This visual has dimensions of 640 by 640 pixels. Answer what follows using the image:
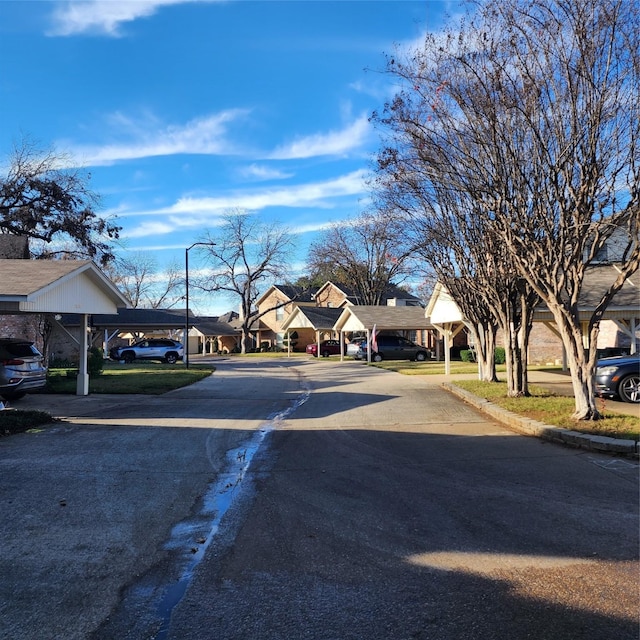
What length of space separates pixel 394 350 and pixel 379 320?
93.9 inches

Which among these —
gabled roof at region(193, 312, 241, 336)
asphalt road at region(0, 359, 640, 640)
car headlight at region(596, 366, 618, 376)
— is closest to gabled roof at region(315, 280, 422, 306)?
gabled roof at region(193, 312, 241, 336)

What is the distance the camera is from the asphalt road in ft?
11.6

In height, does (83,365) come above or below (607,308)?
below

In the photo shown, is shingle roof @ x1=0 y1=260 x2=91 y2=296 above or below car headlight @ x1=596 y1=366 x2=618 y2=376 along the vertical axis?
above

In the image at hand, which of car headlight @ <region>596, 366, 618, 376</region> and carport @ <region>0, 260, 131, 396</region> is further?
car headlight @ <region>596, 366, 618, 376</region>

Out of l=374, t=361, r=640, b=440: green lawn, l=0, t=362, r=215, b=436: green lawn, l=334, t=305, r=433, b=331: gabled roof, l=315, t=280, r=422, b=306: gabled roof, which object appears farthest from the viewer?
l=315, t=280, r=422, b=306: gabled roof

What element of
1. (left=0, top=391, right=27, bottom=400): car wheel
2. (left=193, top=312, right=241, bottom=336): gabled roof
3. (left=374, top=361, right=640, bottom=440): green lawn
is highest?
(left=193, top=312, right=241, bottom=336): gabled roof

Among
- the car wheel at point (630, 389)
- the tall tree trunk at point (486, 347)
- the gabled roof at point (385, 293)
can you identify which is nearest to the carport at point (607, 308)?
the tall tree trunk at point (486, 347)

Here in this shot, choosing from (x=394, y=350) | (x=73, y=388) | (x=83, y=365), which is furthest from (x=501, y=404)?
(x=394, y=350)

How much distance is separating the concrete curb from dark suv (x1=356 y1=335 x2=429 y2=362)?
26822 mm

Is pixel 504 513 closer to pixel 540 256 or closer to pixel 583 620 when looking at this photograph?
pixel 583 620

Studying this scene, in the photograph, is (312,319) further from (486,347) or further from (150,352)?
(486,347)

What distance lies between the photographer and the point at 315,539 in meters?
4.93

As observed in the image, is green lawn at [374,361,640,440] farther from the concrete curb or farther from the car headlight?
the car headlight
